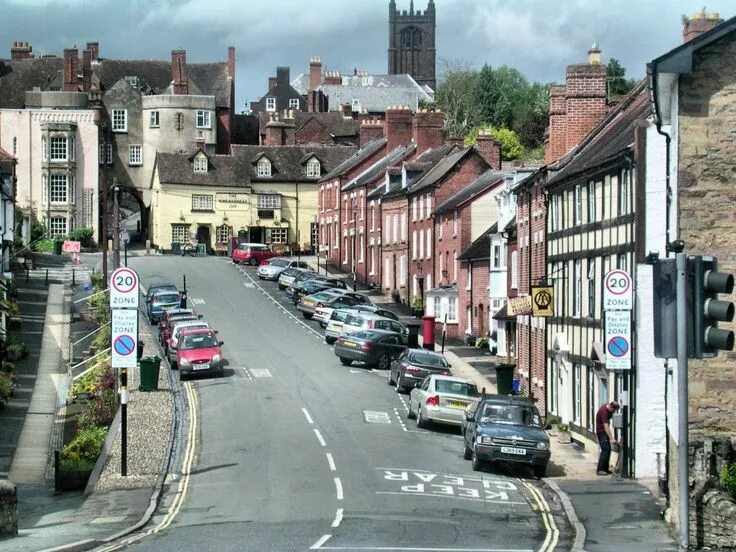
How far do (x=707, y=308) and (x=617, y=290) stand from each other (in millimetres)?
14646

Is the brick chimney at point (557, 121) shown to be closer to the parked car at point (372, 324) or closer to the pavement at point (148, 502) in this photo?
the parked car at point (372, 324)

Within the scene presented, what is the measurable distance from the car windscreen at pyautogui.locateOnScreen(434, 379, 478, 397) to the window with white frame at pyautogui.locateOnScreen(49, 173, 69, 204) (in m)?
73.2

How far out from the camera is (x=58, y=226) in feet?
354

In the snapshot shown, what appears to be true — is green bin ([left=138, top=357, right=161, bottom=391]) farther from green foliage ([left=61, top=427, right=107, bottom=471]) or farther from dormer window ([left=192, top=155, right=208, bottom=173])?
dormer window ([left=192, top=155, right=208, bottom=173])

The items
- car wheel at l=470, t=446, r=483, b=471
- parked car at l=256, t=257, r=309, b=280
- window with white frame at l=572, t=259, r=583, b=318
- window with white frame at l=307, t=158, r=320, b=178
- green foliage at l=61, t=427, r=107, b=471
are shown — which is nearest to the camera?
green foliage at l=61, t=427, r=107, b=471

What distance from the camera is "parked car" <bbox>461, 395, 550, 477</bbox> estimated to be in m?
32.5

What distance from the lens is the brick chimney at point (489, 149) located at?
7675cm

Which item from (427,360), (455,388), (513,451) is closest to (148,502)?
(513,451)

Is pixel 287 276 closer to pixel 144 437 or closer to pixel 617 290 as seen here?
pixel 144 437

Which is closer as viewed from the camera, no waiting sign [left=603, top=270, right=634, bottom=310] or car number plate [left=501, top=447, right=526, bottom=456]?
no waiting sign [left=603, top=270, right=634, bottom=310]

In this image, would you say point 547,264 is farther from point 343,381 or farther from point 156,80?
point 156,80

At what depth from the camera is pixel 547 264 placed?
151ft

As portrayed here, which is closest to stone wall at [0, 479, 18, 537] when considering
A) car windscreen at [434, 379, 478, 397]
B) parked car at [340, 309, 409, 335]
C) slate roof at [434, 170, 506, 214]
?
car windscreen at [434, 379, 478, 397]

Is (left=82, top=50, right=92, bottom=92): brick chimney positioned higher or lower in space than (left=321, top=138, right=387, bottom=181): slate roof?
higher
